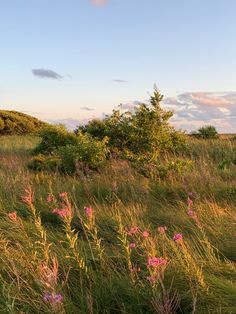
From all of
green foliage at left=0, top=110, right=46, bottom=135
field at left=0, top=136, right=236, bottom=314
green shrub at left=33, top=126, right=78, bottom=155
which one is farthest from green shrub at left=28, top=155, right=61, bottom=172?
green foliage at left=0, top=110, right=46, bottom=135

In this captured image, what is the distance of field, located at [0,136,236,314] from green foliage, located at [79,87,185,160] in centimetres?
164

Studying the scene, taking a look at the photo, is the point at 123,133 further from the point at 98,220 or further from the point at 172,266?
the point at 172,266

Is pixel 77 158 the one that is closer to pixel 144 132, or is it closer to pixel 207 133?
pixel 144 132

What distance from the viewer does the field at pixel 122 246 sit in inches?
121

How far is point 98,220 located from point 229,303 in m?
2.77

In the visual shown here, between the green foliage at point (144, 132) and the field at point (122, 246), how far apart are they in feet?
5.38

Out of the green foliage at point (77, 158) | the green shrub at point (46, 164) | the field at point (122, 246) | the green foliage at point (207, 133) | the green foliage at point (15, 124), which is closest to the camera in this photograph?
the field at point (122, 246)

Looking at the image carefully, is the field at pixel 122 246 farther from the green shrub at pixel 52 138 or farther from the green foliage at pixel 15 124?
the green foliage at pixel 15 124

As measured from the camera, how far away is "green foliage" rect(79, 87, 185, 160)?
486 inches

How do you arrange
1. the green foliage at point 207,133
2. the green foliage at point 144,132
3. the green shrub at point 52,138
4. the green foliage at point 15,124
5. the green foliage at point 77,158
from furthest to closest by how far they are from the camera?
the green foliage at point 15,124 → the green foliage at point 207,133 → the green shrub at point 52,138 → the green foliage at point 144,132 → the green foliage at point 77,158

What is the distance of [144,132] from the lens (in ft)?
40.6

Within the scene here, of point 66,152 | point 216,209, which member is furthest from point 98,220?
point 66,152

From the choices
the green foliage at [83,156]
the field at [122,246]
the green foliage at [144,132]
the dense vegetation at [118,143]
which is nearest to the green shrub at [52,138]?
the dense vegetation at [118,143]

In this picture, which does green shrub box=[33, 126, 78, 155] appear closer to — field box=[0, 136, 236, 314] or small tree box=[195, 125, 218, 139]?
field box=[0, 136, 236, 314]
